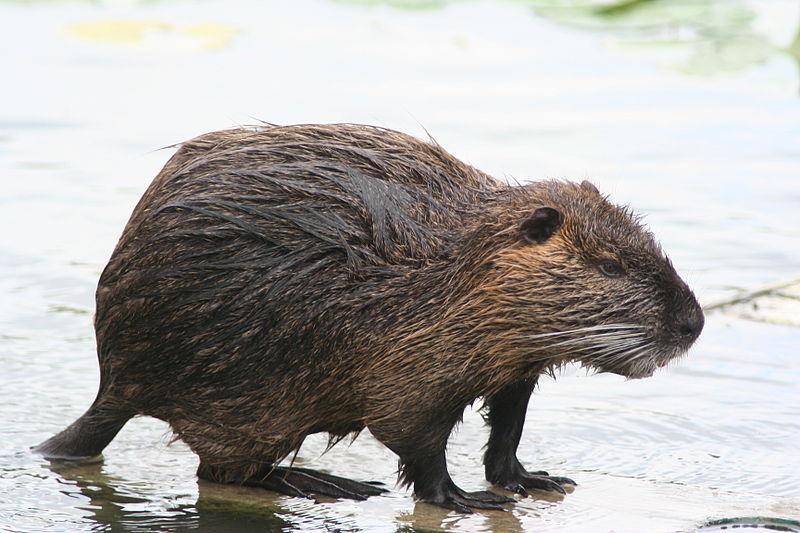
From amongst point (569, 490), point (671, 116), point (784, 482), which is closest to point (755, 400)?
point (784, 482)

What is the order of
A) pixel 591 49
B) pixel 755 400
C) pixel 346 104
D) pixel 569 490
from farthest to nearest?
pixel 591 49, pixel 346 104, pixel 755 400, pixel 569 490

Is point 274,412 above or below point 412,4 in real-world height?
below

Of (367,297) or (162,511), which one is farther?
(162,511)

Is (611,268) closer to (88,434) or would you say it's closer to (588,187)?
(588,187)

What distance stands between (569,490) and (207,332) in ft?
4.30

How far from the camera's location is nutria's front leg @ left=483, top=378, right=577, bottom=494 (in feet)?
17.3

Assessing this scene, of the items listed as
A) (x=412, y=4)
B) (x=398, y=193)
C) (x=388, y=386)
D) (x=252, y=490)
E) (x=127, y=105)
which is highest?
(x=412, y=4)

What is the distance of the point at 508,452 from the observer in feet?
17.4

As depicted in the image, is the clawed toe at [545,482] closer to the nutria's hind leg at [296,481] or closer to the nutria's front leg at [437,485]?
the nutria's front leg at [437,485]

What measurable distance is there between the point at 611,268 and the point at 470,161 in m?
4.36

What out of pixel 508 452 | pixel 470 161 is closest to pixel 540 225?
pixel 508 452

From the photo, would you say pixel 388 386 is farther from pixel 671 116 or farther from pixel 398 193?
pixel 671 116

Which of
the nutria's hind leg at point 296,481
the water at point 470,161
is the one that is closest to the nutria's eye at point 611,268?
the water at point 470,161

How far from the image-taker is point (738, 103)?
1086 cm
